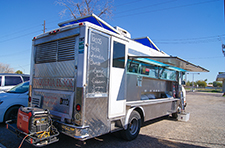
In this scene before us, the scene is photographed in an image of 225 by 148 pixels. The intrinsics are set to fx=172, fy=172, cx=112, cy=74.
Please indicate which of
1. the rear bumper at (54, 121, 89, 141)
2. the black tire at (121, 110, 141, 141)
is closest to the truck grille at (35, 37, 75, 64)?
the rear bumper at (54, 121, 89, 141)

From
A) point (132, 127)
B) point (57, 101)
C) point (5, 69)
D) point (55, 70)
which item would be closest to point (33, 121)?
point (57, 101)

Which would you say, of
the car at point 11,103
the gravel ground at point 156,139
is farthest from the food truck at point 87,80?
the car at point 11,103

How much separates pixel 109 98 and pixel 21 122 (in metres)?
2.08

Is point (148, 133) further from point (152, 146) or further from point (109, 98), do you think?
point (109, 98)

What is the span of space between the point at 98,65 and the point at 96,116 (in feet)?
3.95

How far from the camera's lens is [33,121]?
3559 millimetres

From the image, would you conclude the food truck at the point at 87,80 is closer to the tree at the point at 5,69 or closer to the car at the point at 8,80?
the car at the point at 8,80

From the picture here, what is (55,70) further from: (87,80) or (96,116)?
(96,116)

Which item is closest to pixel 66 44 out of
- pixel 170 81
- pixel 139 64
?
pixel 139 64

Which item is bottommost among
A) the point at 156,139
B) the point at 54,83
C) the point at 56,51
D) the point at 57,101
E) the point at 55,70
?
the point at 156,139

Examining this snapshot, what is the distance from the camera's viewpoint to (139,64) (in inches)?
241

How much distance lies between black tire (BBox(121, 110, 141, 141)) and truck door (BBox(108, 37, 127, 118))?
0.55 m

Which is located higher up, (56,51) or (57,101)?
(56,51)

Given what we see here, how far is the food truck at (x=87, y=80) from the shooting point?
387 centimetres
